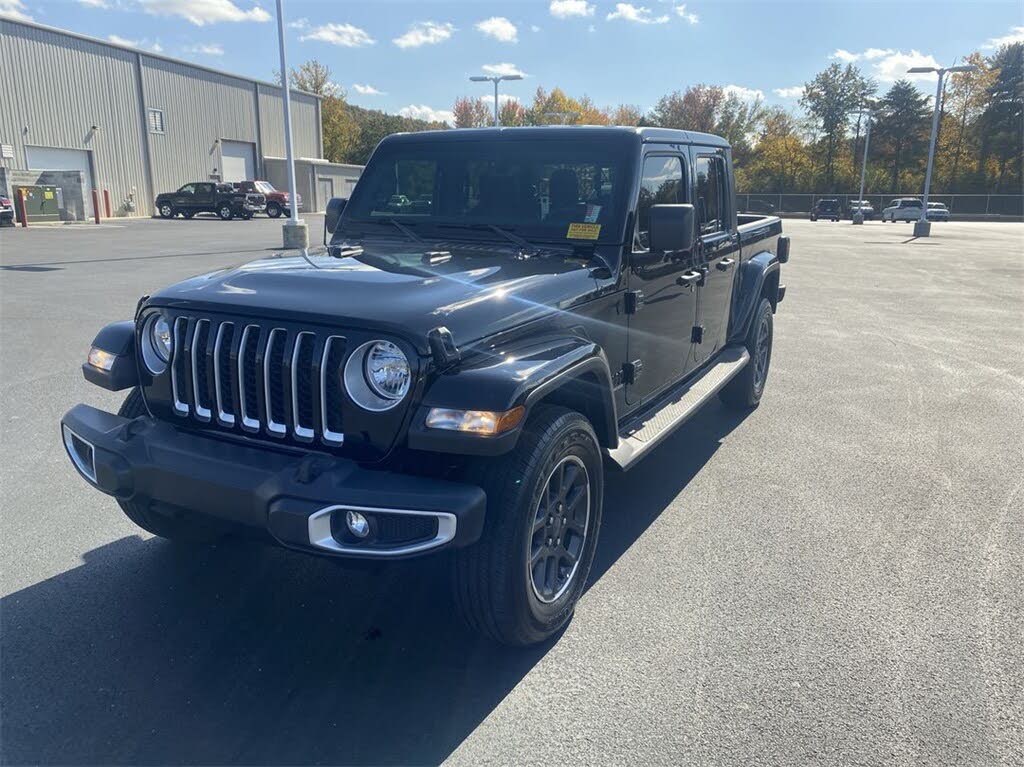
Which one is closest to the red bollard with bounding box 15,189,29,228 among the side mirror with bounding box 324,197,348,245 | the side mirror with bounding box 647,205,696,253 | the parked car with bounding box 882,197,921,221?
the side mirror with bounding box 324,197,348,245

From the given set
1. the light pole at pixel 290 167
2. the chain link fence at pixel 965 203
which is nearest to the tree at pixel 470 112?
the chain link fence at pixel 965 203

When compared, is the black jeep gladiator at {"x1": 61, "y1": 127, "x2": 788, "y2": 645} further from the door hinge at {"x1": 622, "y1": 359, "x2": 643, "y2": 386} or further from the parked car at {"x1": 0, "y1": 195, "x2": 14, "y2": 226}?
the parked car at {"x1": 0, "y1": 195, "x2": 14, "y2": 226}

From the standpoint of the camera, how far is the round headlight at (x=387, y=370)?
268 cm

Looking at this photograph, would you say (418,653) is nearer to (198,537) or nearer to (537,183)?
(198,537)

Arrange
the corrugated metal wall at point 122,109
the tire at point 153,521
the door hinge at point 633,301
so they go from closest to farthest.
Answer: the tire at point 153,521 < the door hinge at point 633,301 < the corrugated metal wall at point 122,109

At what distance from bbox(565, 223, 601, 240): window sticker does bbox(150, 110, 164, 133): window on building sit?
1612 inches

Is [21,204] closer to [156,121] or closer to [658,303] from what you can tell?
[156,121]

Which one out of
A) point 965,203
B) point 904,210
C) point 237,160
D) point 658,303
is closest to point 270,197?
point 237,160

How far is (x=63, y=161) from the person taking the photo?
34.7 meters

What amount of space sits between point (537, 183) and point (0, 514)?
3.26 meters

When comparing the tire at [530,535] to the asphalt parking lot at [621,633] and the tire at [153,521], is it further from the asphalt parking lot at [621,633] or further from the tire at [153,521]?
the tire at [153,521]

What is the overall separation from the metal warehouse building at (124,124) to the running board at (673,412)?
31935mm

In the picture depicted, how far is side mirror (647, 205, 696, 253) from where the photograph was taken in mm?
3705

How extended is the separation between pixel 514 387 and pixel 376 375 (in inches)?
18.8
